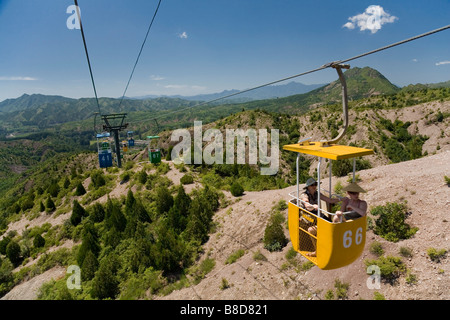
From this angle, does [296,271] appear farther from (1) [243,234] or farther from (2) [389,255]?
(1) [243,234]

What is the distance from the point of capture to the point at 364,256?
1114 centimetres

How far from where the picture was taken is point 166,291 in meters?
14.2

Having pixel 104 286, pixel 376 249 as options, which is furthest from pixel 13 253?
pixel 376 249

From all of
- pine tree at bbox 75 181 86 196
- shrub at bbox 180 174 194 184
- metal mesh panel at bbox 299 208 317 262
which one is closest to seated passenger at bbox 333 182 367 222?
metal mesh panel at bbox 299 208 317 262

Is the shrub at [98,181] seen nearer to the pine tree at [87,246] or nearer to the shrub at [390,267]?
the pine tree at [87,246]

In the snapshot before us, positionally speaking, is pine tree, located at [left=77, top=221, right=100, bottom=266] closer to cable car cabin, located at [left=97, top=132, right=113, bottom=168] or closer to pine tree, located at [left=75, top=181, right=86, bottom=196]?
cable car cabin, located at [left=97, top=132, right=113, bottom=168]

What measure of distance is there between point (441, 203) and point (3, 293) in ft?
102

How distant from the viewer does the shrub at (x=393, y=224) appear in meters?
11.2

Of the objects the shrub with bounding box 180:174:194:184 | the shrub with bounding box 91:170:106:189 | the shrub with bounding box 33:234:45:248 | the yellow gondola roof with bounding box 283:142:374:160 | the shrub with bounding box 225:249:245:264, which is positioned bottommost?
the shrub with bounding box 33:234:45:248

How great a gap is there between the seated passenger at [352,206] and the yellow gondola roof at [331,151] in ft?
2.96

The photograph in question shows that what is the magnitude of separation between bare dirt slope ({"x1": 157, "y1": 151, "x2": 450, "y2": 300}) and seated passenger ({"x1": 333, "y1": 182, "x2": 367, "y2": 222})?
5341 mm

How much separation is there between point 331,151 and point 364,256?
7964 millimetres

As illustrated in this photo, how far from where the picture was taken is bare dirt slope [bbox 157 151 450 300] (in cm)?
945

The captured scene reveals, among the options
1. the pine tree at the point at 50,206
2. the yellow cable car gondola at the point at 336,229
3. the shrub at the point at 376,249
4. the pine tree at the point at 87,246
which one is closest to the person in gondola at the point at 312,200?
the yellow cable car gondola at the point at 336,229
